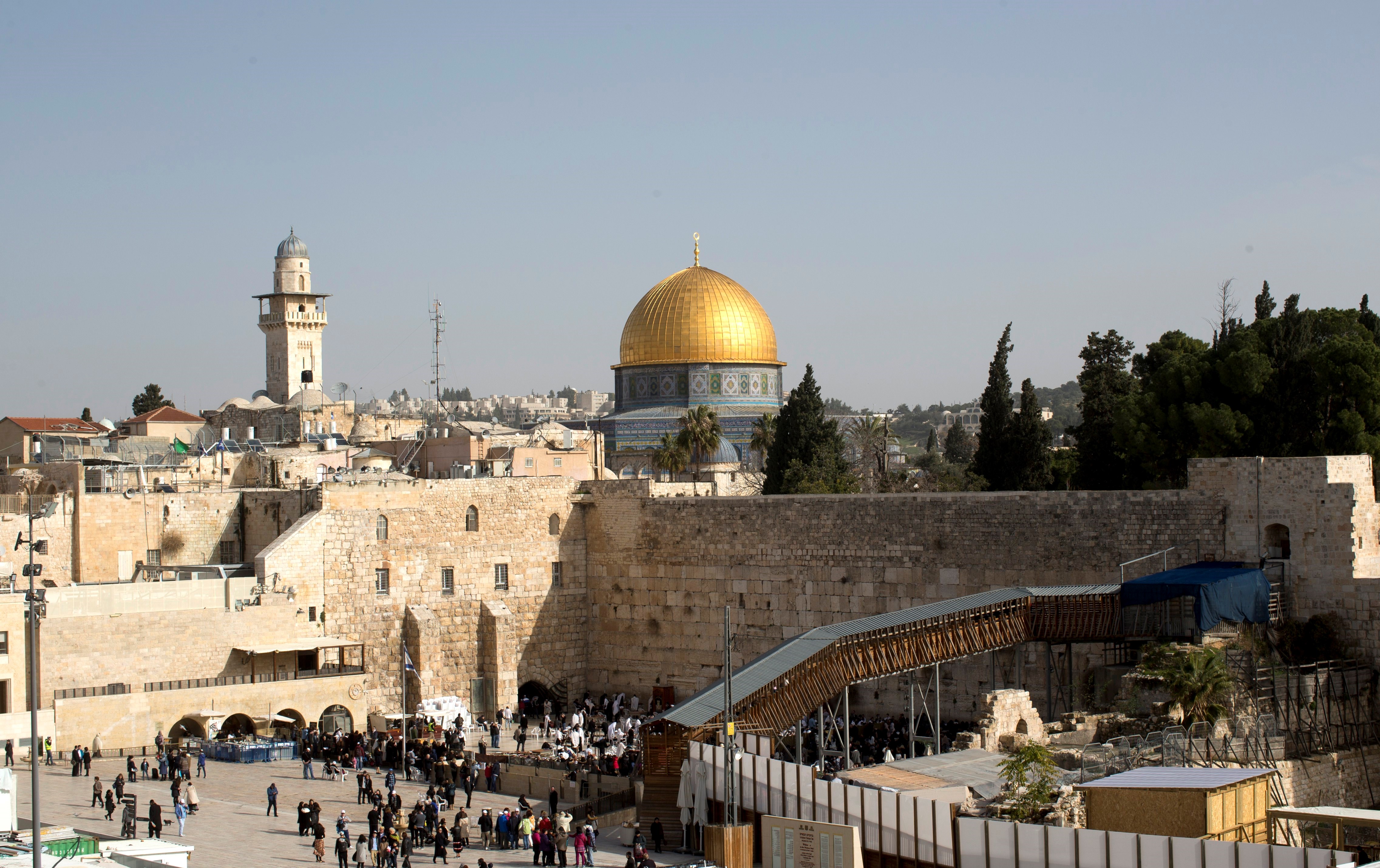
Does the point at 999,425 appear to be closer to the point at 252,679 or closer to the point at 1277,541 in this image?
the point at 1277,541

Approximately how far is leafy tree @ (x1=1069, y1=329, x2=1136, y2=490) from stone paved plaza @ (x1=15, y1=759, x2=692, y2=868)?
13497 mm

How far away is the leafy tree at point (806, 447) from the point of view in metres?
33.7

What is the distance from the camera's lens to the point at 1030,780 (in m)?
16.5

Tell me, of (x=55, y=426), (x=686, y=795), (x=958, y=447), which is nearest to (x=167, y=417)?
(x=55, y=426)

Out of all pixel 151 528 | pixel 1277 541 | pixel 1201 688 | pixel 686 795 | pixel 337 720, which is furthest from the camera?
pixel 151 528

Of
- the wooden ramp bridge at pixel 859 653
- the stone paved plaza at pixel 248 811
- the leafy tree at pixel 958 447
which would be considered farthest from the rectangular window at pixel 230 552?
the leafy tree at pixel 958 447

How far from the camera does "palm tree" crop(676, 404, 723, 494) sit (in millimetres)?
40750

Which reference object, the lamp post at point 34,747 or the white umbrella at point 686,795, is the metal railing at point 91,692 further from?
the white umbrella at point 686,795

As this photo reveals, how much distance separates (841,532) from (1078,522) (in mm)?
4496

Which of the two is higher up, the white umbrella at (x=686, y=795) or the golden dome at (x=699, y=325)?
the golden dome at (x=699, y=325)

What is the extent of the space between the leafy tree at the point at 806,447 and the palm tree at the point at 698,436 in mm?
5581

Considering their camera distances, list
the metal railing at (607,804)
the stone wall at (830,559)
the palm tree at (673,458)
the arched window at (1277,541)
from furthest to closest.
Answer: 1. the palm tree at (673,458)
2. the stone wall at (830,559)
3. the arched window at (1277,541)
4. the metal railing at (607,804)

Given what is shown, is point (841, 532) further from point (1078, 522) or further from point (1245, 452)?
point (1245, 452)

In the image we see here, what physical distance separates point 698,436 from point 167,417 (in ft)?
47.3
